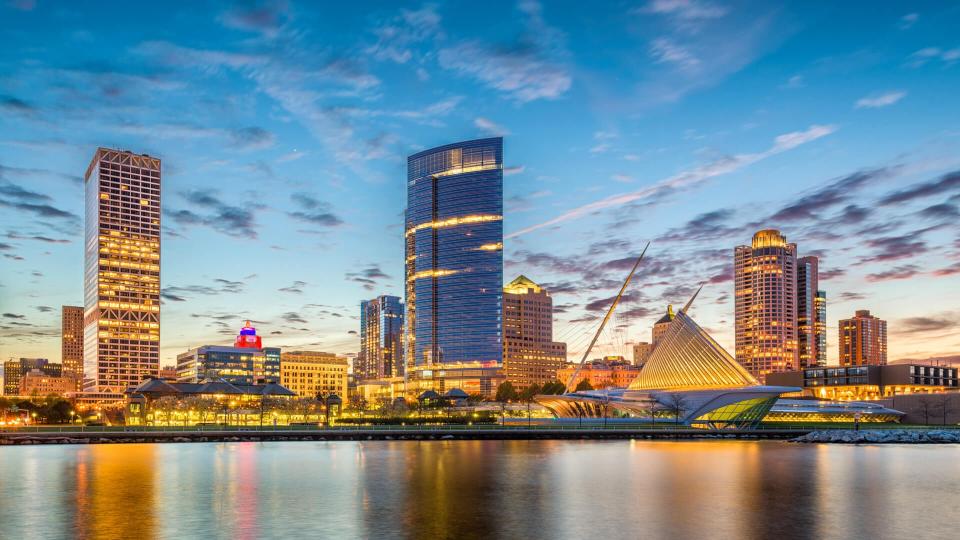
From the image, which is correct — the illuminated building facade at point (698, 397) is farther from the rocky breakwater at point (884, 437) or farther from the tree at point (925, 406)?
the rocky breakwater at point (884, 437)

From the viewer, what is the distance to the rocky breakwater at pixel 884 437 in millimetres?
108000

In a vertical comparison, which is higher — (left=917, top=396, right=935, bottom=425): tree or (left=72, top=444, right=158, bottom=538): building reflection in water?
(left=72, top=444, right=158, bottom=538): building reflection in water

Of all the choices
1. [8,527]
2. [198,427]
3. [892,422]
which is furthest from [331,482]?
[892,422]

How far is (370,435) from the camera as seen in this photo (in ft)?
362

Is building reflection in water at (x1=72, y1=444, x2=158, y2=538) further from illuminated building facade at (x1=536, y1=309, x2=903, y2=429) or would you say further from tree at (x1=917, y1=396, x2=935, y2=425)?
tree at (x1=917, y1=396, x2=935, y2=425)

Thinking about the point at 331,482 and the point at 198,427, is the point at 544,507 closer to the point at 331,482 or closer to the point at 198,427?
the point at 331,482

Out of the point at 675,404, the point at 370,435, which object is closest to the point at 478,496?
the point at 370,435

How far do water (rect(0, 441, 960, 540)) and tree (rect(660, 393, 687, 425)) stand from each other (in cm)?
5563

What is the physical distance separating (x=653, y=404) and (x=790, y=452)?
2065 inches

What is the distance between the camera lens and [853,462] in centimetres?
7031

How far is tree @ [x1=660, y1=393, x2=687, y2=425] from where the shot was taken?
133125mm

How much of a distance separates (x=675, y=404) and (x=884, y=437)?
3314 cm

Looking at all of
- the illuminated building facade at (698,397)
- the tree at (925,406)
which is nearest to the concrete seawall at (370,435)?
the illuminated building facade at (698,397)

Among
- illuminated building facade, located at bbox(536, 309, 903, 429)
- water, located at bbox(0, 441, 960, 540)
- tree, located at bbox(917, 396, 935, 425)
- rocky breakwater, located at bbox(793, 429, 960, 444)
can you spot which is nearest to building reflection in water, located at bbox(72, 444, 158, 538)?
water, located at bbox(0, 441, 960, 540)
